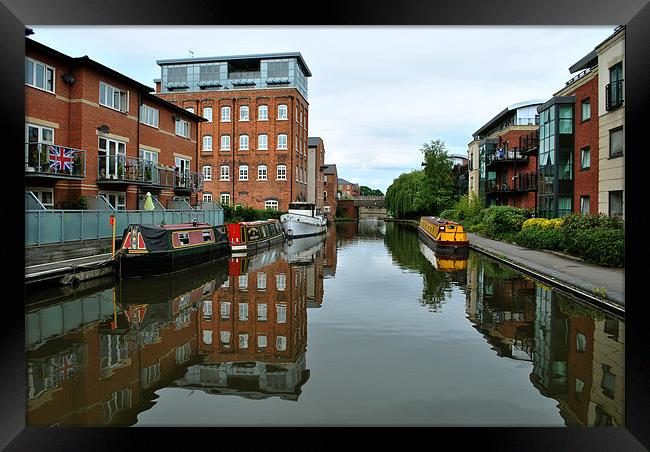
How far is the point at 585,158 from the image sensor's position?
21406mm

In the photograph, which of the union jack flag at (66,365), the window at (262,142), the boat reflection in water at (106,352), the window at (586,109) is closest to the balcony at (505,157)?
the window at (586,109)

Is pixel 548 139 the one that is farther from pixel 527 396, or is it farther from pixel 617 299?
pixel 527 396

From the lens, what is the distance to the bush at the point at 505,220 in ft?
83.9

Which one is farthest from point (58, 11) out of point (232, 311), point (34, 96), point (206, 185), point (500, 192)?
point (206, 185)

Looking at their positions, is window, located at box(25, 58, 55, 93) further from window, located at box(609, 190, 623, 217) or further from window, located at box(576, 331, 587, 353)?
window, located at box(609, 190, 623, 217)

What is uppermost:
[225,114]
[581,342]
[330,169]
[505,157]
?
[225,114]

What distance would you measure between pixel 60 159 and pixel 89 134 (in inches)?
97.2

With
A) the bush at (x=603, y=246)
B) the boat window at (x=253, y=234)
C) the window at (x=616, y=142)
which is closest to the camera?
the bush at (x=603, y=246)

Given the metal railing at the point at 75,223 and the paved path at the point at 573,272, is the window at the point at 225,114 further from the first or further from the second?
the paved path at the point at 573,272

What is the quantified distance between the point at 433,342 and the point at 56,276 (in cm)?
890

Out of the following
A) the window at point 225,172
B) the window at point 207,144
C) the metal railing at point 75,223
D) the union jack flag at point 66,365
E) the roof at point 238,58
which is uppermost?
the roof at point 238,58

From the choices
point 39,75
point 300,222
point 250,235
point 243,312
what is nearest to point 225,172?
point 300,222

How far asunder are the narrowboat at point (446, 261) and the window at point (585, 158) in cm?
644

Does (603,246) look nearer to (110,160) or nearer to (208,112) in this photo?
(110,160)
